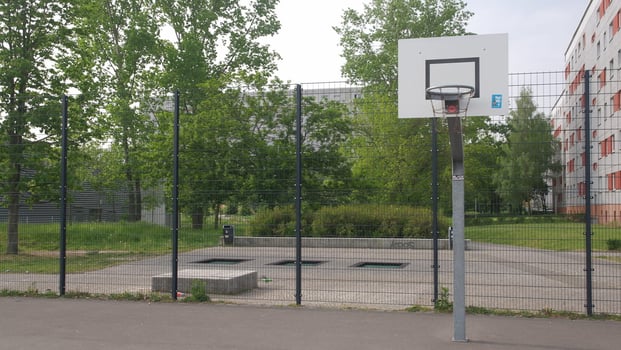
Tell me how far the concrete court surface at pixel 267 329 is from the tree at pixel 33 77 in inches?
295

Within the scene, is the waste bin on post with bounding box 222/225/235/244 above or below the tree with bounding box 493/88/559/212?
below

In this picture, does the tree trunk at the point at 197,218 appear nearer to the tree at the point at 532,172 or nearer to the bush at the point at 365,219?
the bush at the point at 365,219

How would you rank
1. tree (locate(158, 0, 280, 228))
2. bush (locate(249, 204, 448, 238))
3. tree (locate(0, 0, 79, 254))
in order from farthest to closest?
1. tree (locate(158, 0, 280, 228))
2. tree (locate(0, 0, 79, 254))
3. bush (locate(249, 204, 448, 238))

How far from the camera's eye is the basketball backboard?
7.06 m

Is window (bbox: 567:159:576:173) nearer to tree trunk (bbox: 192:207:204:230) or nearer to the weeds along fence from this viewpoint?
the weeds along fence

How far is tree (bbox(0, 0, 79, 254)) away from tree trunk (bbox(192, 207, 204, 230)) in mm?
6300

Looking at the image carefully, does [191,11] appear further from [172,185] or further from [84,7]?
[172,185]

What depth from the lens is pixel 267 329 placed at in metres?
7.47

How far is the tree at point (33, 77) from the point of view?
629 inches

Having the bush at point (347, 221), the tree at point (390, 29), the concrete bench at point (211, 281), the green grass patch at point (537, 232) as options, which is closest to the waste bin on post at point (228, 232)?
the bush at point (347, 221)

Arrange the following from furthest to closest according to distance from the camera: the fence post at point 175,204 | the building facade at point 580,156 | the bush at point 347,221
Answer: the bush at point 347,221
the fence post at point 175,204
the building facade at point 580,156

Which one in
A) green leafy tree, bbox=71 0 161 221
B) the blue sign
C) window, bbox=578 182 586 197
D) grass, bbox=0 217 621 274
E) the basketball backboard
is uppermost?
green leafy tree, bbox=71 0 161 221

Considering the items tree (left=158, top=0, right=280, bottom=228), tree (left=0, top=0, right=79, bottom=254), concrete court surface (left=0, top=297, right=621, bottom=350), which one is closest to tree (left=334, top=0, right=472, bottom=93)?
tree (left=158, top=0, right=280, bottom=228)

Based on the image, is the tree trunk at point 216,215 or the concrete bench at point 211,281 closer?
the tree trunk at point 216,215
